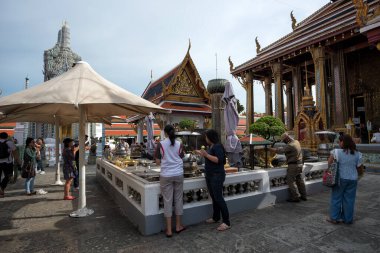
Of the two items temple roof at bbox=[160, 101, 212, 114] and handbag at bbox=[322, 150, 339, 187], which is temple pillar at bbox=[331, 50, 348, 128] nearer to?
temple roof at bbox=[160, 101, 212, 114]

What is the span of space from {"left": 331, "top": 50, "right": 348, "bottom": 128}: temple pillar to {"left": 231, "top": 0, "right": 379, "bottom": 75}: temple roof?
1601 millimetres

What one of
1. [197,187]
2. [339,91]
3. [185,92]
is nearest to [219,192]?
[197,187]

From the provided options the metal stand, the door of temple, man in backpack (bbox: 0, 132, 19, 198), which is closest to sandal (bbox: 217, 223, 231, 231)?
the metal stand

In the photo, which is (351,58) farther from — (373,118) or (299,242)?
(299,242)

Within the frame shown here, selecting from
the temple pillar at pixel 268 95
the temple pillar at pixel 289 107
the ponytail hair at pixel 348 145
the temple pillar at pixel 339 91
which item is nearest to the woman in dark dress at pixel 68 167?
the ponytail hair at pixel 348 145

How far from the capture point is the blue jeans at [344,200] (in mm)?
3744

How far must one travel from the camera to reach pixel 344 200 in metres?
3.79

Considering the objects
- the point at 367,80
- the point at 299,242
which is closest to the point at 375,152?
the point at 299,242

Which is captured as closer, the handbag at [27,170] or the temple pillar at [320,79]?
the handbag at [27,170]

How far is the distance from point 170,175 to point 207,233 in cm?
107

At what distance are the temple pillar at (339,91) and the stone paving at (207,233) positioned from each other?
10584 millimetres

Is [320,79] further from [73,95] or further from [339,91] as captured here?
[73,95]

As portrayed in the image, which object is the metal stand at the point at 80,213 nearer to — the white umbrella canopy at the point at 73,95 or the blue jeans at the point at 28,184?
the white umbrella canopy at the point at 73,95

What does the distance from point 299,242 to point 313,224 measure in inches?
33.1
